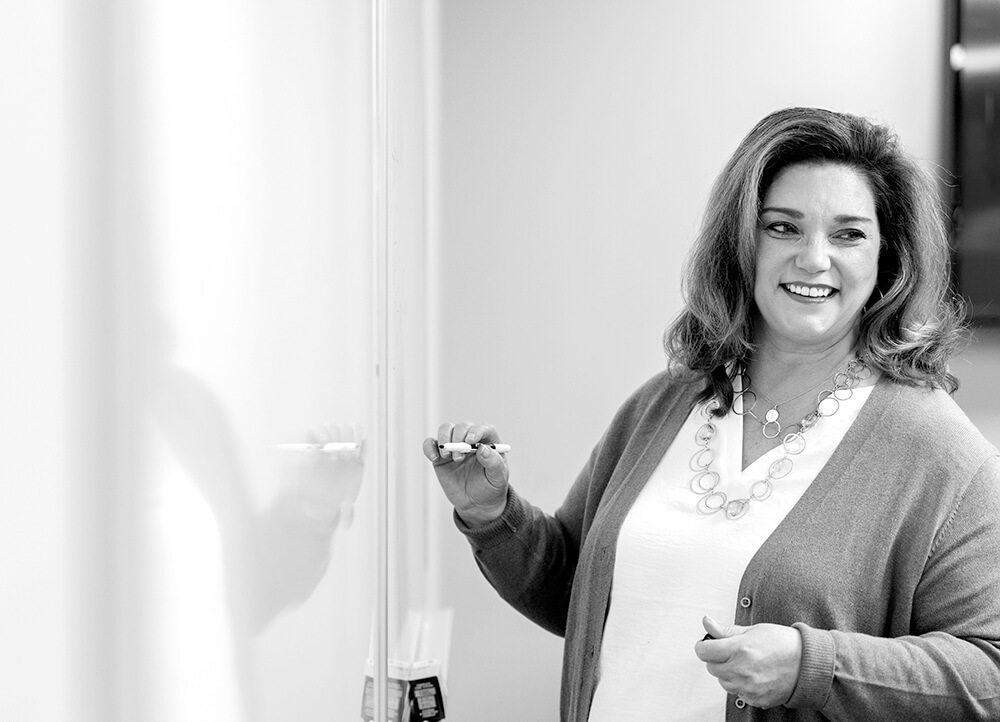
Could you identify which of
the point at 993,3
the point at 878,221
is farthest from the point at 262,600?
the point at 993,3

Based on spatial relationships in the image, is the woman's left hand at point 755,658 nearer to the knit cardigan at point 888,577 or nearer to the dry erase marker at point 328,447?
the knit cardigan at point 888,577

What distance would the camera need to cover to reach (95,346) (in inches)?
10.0

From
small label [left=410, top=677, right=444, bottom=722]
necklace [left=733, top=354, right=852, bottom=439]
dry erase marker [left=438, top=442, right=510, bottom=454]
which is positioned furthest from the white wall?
dry erase marker [left=438, top=442, right=510, bottom=454]

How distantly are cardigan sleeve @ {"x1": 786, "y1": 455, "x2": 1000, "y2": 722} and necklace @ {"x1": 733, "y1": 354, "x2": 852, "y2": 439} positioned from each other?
24 centimetres

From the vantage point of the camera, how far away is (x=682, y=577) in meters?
1.14

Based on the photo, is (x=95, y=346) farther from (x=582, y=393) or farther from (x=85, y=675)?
(x=582, y=393)

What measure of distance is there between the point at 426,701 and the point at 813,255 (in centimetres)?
86

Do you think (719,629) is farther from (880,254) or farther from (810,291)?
(880,254)

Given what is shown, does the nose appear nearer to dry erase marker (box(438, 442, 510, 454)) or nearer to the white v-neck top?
the white v-neck top

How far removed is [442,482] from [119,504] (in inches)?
39.8

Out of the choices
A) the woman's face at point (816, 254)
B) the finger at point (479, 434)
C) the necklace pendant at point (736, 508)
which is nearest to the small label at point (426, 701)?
the finger at point (479, 434)

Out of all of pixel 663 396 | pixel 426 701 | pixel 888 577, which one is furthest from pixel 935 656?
pixel 426 701

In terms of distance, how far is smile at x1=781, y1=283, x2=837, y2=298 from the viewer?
1.22m

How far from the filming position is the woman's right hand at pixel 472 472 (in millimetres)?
1210
